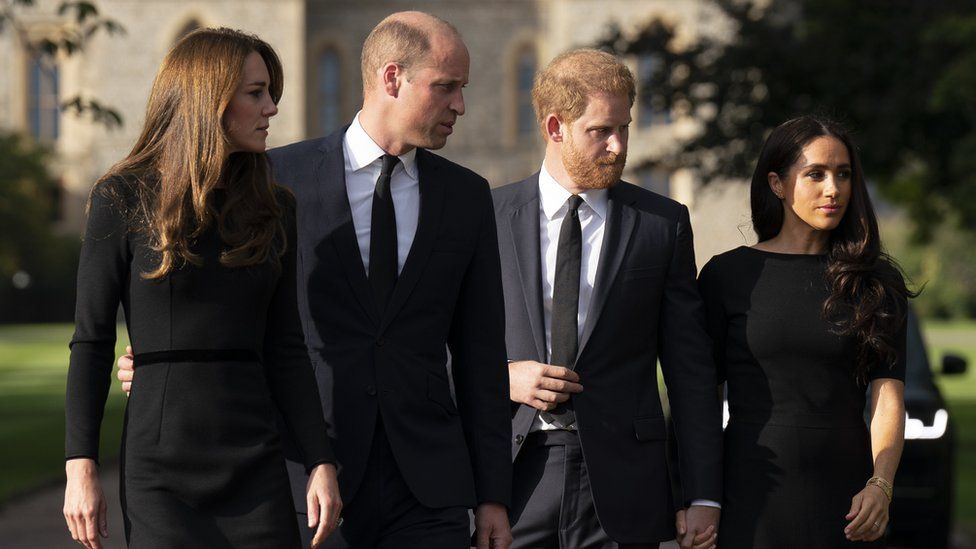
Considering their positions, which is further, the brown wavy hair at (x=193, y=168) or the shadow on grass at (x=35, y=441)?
the shadow on grass at (x=35, y=441)

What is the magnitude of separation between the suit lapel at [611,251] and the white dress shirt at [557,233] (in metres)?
0.03

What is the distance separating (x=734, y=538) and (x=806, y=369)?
535 millimetres

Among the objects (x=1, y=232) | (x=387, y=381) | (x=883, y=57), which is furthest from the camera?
(x=1, y=232)

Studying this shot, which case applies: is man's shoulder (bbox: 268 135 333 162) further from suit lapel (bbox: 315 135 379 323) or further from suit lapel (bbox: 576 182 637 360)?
suit lapel (bbox: 576 182 637 360)

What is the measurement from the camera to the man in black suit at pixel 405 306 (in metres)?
4.34

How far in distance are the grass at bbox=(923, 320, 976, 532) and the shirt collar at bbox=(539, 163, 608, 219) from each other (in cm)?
617

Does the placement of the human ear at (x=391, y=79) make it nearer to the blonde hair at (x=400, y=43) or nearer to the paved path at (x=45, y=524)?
the blonde hair at (x=400, y=43)

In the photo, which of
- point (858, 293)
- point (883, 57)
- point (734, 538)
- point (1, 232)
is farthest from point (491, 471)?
point (1, 232)

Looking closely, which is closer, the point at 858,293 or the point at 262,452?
the point at 262,452

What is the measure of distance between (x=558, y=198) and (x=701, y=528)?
1090 mm

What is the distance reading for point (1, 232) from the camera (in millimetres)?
51281

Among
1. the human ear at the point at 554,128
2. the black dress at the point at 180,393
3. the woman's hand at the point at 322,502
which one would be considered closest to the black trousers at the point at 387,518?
the woman's hand at the point at 322,502

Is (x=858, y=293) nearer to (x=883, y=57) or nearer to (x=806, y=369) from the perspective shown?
(x=806, y=369)

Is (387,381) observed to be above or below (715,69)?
below
